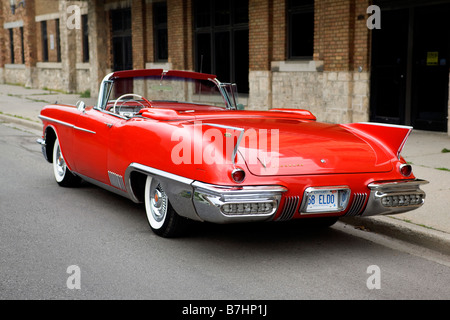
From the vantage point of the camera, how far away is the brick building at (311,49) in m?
12.3

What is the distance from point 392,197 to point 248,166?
4.22ft

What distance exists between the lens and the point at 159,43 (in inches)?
805

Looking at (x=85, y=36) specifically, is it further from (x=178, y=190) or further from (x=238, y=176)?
(x=238, y=176)

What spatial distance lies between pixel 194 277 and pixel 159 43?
1660 centimetres

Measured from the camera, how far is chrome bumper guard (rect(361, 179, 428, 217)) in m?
5.11

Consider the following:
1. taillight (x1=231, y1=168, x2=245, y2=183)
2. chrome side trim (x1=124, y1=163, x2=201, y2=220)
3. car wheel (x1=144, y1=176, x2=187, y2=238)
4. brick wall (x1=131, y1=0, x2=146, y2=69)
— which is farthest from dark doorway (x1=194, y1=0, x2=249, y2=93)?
taillight (x1=231, y1=168, x2=245, y2=183)

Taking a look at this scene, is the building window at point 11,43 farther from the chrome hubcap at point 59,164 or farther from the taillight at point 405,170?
the taillight at point 405,170

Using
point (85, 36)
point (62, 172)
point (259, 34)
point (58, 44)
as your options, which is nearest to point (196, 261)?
point (62, 172)

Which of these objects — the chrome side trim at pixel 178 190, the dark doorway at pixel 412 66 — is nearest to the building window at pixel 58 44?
the dark doorway at pixel 412 66

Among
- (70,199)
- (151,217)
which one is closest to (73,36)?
(70,199)

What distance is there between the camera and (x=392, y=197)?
17.0 ft

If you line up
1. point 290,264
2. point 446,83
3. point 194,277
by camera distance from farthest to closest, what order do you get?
point 446,83 < point 290,264 < point 194,277

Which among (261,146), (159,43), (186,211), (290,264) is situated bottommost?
(290,264)

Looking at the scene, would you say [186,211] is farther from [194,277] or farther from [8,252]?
[8,252]
